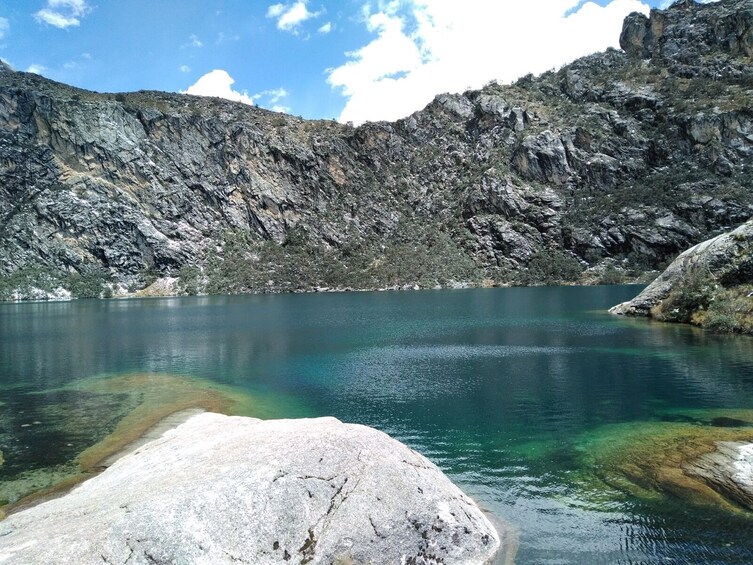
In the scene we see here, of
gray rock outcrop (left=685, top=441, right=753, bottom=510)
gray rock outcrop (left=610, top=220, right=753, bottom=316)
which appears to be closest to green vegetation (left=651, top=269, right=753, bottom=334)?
gray rock outcrop (left=610, top=220, right=753, bottom=316)

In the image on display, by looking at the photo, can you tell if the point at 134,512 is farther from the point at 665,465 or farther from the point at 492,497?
the point at 665,465

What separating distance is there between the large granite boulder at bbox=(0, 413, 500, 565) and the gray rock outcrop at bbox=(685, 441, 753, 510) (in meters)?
8.65

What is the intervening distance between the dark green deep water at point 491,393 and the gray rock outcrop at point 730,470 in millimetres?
1475

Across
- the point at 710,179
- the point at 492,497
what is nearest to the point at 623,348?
the point at 492,497

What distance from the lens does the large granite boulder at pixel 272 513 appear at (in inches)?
398

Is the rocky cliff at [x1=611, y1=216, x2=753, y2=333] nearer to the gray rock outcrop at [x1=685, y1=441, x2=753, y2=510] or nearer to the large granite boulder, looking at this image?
the gray rock outcrop at [x1=685, y1=441, x2=753, y2=510]

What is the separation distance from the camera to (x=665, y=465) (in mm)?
19562

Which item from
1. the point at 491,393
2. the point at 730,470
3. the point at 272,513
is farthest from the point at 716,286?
the point at 272,513

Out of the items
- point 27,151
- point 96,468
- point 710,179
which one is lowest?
point 96,468

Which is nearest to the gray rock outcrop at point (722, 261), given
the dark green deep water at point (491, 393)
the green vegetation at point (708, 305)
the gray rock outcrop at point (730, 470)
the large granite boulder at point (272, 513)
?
the green vegetation at point (708, 305)

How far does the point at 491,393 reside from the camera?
110 feet

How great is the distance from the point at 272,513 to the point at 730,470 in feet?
52.0

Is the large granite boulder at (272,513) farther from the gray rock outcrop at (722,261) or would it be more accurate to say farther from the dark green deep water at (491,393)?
the gray rock outcrop at (722,261)

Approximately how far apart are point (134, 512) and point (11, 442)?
2002 cm
